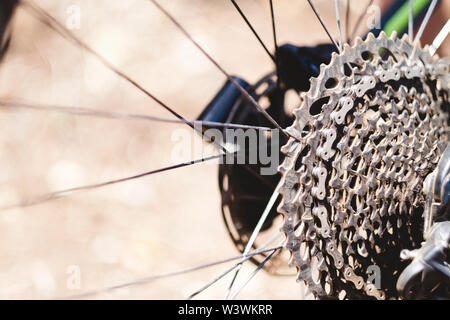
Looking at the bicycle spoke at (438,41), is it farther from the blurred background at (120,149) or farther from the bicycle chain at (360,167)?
the blurred background at (120,149)

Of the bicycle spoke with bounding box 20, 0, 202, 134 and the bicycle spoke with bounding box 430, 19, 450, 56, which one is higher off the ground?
the bicycle spoke with bounding box 430, 19, 450, 56

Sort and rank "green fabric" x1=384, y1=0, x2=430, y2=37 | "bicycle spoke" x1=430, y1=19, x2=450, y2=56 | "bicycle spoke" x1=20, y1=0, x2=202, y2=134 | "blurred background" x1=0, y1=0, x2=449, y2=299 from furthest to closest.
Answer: "blurred background" x1=0, y1=0, x2=449, y2=299 < "green fabric" x1=384, y1=0, x2=430, y2=37 < "bicycle spoke" x1=430, y1=19, x2=450, y2=56 < "bicycle spoke" x1=20, y1=0, x2=202, y2=134

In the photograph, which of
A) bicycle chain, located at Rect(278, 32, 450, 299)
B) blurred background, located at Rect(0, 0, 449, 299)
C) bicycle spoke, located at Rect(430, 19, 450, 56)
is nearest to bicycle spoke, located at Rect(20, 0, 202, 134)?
bicycle chain, located at Rect(278, 32, 450, 299)

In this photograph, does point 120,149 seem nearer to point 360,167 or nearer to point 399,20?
point 399,20

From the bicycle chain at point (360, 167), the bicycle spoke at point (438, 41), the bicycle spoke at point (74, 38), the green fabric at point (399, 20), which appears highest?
the green fabric at point (399, 20)

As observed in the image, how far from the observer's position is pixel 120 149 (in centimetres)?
150

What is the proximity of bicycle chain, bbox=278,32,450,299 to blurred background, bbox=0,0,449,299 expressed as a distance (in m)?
0.61

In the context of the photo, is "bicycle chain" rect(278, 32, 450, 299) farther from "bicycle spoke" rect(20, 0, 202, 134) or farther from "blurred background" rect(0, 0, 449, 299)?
"blurred background" rect(0, 0, 449, 299)

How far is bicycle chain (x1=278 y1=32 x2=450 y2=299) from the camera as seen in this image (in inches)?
20.4

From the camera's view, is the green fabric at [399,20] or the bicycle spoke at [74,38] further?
the green fabric at [399,20]

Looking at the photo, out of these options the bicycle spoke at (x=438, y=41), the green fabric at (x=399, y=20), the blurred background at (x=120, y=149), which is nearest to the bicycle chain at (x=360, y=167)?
the bicycle spoke at (x=438, y=41)

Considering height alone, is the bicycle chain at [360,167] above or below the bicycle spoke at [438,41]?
below

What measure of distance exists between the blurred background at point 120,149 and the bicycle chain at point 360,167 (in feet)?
2.00

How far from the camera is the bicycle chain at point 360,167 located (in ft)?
1.70
